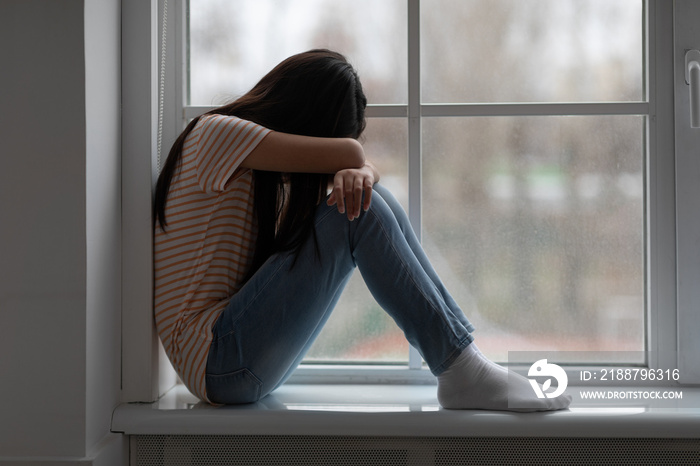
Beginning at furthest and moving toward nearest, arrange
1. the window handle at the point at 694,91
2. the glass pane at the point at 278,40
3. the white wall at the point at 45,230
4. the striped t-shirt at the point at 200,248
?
the glass pane at the point at 278,40
the window handle at the point at 694,91
the striped t-shirt at the point at 200,248
the white wall at the point at 45,230

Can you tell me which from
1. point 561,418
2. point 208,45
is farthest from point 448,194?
point 208,45

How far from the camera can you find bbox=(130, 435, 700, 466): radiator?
116cm

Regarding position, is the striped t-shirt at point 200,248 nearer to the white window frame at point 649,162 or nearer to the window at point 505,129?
the white window frame at point 649,162

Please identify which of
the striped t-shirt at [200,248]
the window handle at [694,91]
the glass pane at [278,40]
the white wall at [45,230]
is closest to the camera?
the white wall at [45,230]

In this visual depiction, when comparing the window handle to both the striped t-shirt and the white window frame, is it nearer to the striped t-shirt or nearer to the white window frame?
the white window frame

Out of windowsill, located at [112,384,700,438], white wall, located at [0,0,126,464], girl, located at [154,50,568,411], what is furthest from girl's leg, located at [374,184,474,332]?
white wall, located at [0,0,126,464]

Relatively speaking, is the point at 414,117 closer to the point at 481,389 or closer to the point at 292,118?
the point at 292,118

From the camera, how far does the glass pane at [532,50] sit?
1.42 m

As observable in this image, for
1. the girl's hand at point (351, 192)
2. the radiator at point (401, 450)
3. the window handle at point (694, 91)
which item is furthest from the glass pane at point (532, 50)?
the radiator at point (401, 450)

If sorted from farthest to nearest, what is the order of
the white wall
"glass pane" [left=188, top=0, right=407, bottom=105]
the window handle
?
"glass pane" [left=188, top=0, right=407, bottom=105] < the window handle < the white wall

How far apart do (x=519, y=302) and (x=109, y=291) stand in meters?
0.87

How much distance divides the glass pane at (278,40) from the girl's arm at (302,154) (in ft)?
1.00

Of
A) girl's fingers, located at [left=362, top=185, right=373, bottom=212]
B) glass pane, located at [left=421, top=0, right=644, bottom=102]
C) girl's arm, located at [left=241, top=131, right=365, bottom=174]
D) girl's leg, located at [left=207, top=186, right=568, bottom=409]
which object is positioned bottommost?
girl's leg, located at [left=207, top=186, right=568, bottom=409]

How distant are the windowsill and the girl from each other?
1.3 inches
